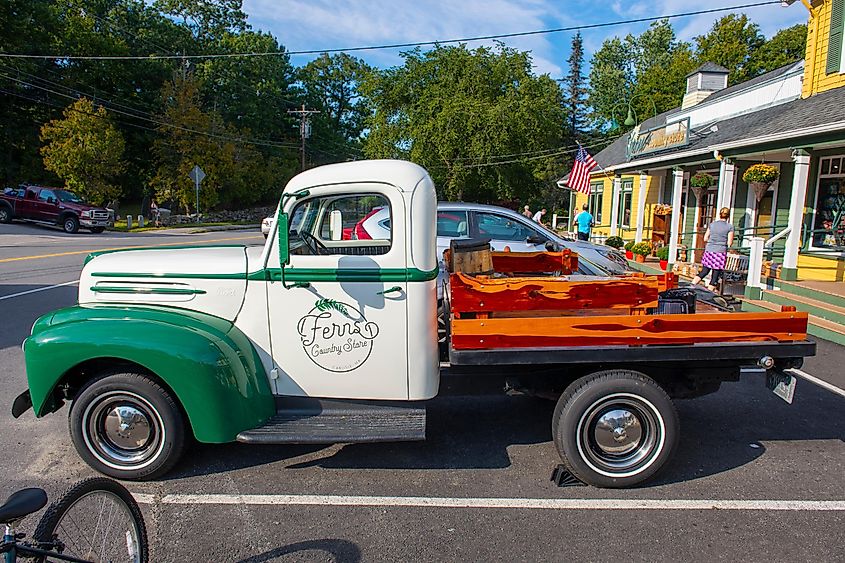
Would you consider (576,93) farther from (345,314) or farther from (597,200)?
(345,314)

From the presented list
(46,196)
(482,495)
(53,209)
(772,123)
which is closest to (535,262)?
(482,495)

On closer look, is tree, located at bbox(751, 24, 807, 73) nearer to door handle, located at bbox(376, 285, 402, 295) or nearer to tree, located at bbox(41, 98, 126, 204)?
tree, located at bbox(41, 98, 126, 204)

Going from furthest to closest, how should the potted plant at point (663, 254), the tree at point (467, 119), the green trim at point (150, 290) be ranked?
the tree at point (467, 119) < the potted plant at point (663, 254) < the green trim at point (150, 290)

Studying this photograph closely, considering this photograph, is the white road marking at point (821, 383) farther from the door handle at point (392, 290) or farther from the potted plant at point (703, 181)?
the potted plant at point (703, 181)

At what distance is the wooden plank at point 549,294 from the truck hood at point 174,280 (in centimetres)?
154

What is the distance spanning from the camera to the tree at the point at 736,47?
42.1 metres

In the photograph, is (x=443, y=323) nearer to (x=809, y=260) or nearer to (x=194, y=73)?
(x=809, y=260)

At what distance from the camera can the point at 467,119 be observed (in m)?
35.4

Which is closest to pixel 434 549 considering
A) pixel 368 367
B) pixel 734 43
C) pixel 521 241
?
pixel 368 367

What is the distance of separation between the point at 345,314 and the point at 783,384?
2.97 meters

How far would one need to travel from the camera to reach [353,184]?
3.88m

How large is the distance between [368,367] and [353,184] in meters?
1.22

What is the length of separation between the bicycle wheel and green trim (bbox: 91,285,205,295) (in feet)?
5.62

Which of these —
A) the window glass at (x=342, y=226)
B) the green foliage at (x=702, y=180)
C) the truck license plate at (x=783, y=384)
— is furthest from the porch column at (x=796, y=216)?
the window glass at (x=342, y=226)
